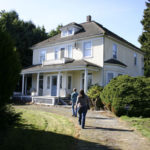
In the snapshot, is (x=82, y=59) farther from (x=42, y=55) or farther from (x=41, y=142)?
(x=41, y=142)

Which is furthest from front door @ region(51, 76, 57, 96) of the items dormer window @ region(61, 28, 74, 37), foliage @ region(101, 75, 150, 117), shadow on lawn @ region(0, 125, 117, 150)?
shadow on lawn @ region(0, 125, 117, 150)

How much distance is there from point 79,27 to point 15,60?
714 inches

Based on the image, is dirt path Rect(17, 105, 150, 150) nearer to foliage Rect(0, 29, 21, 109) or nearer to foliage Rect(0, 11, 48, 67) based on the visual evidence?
foliage Rect(0, 29, 21, 109)

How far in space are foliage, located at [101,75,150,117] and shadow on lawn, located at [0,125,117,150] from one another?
5.95 metres

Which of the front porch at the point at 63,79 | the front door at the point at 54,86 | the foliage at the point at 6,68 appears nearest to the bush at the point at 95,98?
the front porch at the point at 63,79

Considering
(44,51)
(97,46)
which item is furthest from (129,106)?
(44,51)

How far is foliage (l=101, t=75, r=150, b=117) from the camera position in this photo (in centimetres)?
1164

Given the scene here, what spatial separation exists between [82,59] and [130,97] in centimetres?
1034

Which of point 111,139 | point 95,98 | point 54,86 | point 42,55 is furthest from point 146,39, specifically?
point 111,139

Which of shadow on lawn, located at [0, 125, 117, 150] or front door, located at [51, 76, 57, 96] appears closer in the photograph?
shadow on lawn, located at [0, 125, 117, 150]

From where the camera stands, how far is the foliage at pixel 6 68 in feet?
19.6

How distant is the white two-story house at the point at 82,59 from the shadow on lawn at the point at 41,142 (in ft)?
39.1

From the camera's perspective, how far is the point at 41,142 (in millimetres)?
5914

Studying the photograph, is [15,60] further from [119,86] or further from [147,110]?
[147,110]
